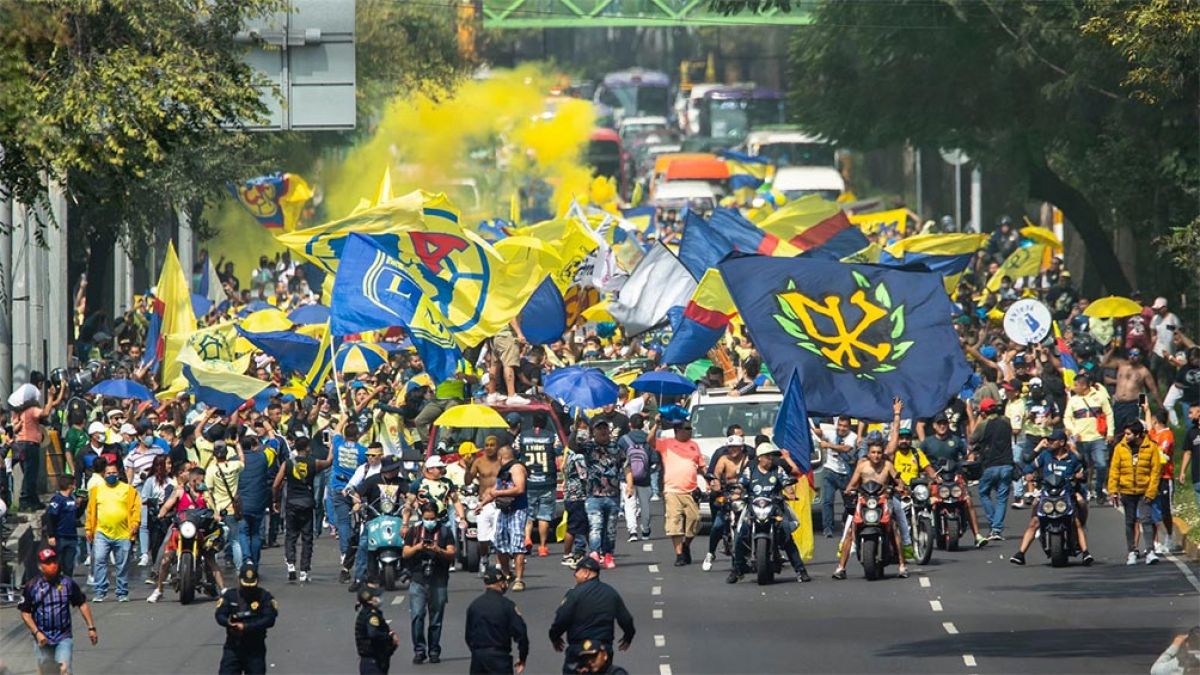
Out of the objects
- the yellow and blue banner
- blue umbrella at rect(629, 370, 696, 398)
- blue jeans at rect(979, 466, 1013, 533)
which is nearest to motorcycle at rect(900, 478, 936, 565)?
blue jeans at rect(979, 466, 1013, 533)

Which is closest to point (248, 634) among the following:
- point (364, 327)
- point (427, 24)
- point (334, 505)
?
point (334, 505)

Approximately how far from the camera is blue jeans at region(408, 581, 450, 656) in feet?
65.7

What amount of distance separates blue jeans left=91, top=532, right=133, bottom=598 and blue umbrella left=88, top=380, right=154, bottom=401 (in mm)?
5458

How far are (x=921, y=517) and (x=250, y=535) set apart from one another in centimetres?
617

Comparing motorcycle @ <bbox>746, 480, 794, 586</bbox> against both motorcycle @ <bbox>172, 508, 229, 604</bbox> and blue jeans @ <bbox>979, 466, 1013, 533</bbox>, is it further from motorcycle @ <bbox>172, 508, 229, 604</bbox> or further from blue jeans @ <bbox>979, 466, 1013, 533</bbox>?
motorcycle @ <bbox>172, 508, 229, 604</bbox>

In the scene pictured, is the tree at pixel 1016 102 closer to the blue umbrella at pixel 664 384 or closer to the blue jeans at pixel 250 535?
the blue umbrella at pixel 664 384

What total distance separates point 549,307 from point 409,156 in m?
55.5

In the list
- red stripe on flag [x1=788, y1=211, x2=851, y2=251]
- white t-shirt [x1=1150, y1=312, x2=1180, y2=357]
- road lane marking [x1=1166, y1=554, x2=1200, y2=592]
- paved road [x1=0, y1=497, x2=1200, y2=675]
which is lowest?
paved road [x1=0, y1=497, x2=1200, y2=675]

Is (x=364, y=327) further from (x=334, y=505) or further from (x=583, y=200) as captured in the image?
(x=583, y=200)

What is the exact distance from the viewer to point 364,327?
29844 mm

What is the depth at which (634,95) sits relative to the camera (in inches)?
4528

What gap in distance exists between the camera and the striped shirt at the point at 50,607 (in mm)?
18281

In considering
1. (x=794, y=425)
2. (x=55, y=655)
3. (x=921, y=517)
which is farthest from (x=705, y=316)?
(x=55, y=655)

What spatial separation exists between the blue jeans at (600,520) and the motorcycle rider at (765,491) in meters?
1.45
